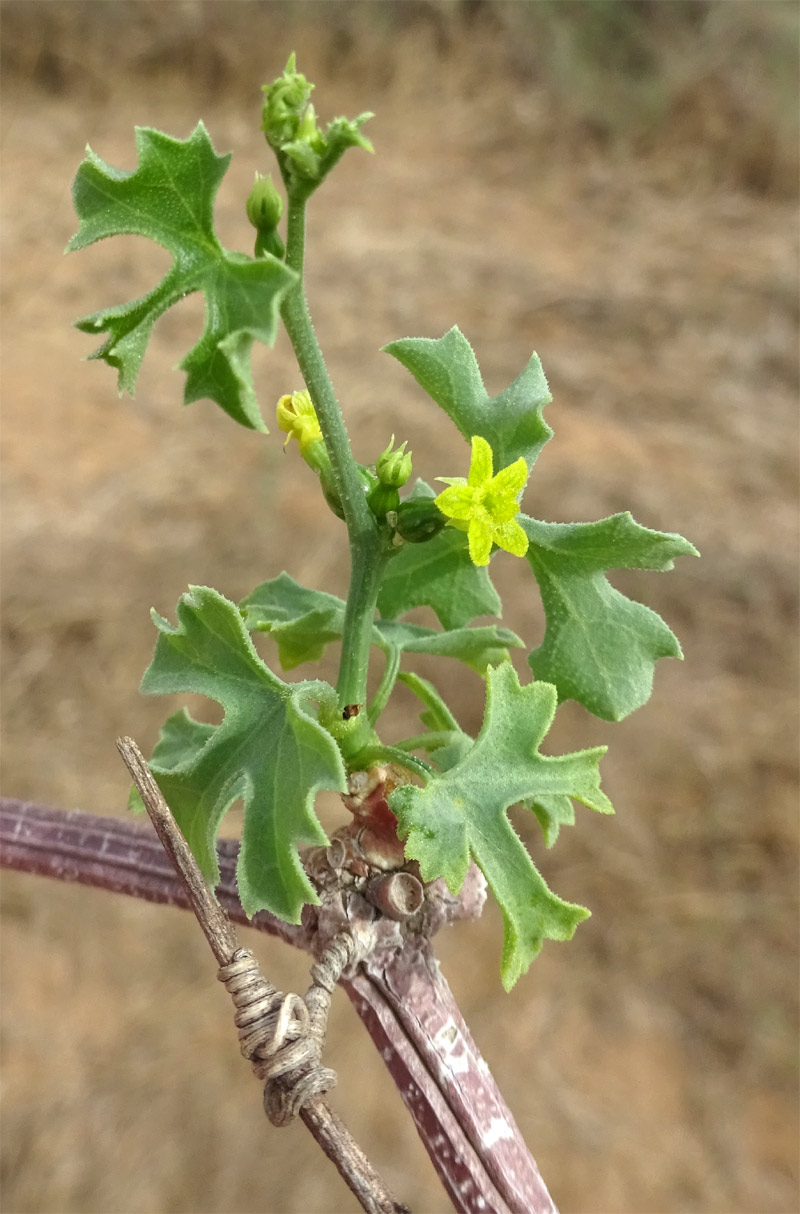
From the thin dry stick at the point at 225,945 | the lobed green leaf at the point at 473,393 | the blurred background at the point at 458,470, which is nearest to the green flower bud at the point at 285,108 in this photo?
the lobed green leaf at the point at 473,393

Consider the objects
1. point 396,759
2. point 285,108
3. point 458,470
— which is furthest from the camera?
point 458,470

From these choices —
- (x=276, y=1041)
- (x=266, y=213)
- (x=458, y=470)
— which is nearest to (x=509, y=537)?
(x=266, y=213)

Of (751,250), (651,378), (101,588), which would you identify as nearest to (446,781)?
(101,588)

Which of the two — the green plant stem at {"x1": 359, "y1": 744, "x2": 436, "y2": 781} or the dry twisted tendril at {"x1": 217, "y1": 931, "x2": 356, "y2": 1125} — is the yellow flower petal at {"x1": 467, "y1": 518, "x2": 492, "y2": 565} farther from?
the dry twisted tendril at {"x1": 217, "y1": 931, "x2": 356, "y2": 1125}

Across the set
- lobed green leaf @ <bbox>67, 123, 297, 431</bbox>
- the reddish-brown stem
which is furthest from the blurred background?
lobed green leaf @ <bbox>67, 123, 297, 431</bbox>

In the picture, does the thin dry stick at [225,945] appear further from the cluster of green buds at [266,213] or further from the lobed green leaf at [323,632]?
the cluster of green buds at [266,213]

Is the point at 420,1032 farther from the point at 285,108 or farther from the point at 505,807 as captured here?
the point at 285,108
